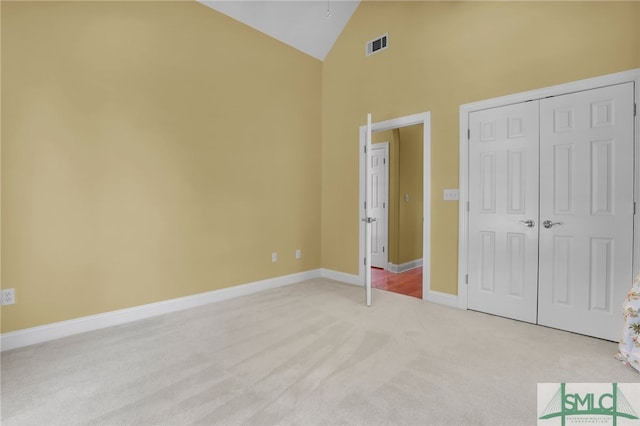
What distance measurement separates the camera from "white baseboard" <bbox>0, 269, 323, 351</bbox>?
8.21 feet

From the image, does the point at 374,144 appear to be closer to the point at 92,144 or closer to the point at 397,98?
the point at 397,98

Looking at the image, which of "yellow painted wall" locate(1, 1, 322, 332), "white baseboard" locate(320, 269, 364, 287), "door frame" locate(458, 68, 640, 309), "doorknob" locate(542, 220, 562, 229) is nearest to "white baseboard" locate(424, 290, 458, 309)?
"door frame" locate(458, 68, 640, 309)

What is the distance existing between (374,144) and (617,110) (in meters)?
3.36

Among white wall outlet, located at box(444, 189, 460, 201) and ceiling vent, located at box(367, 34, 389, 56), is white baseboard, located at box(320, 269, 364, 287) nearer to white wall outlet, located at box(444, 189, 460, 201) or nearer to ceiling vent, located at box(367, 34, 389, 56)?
white wall outlet, located at box(444, 189, 460, 201)

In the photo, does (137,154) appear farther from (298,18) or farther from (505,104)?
(505,104)

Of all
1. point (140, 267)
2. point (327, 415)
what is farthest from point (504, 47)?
point (140, 267)

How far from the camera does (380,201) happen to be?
18.2 feet

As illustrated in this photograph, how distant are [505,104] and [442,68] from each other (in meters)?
Answer: 0.82

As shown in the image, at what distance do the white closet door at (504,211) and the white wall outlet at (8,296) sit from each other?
4106 millimetres

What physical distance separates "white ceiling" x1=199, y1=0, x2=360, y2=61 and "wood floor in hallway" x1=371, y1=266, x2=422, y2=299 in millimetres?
3488

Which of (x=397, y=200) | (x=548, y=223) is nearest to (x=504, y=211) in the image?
(x=548, y=223)

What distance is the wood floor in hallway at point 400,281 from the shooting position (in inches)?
164

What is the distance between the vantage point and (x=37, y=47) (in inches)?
100.0

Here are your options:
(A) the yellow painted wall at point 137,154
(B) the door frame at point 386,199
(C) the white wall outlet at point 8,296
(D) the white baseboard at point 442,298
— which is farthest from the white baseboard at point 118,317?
(B) the door frame at point 386,199
